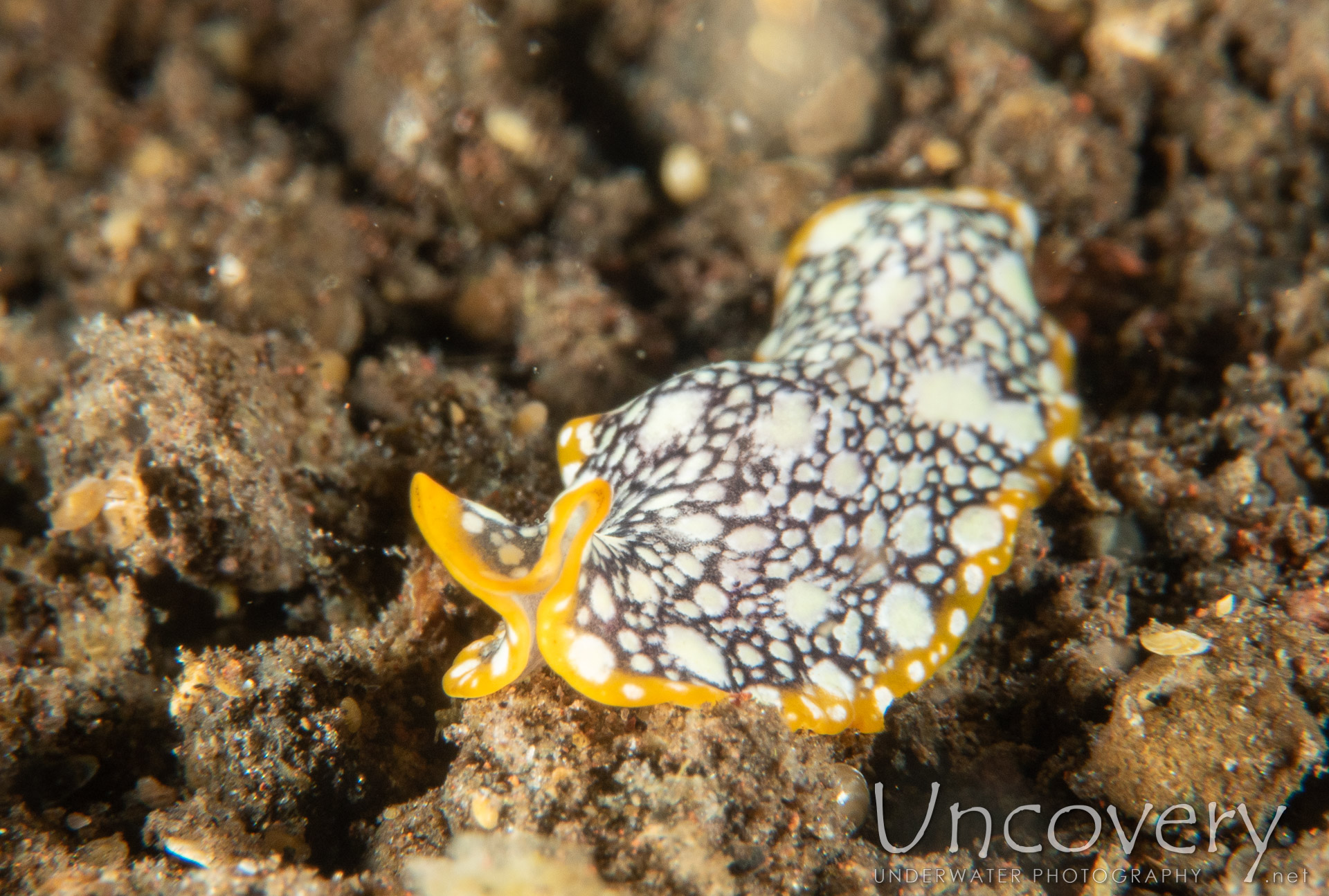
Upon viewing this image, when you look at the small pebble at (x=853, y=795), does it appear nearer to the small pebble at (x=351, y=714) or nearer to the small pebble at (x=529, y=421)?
the small pebble at (x=351, y=714)

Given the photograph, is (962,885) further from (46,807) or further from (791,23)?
(791,23)

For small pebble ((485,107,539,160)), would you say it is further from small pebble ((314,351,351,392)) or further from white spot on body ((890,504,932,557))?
white spot on body ((890,504,932,557))

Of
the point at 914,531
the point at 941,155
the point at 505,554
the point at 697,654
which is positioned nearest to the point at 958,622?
the point at 914,531

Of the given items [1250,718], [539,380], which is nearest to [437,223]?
[539,380]

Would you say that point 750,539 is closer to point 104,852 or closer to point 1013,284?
point 1013,284

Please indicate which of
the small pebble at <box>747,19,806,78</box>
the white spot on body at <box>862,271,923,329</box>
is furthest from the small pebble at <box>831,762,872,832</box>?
the small pebble at <box>747,19,806,78</box>
